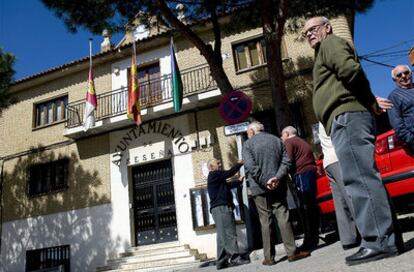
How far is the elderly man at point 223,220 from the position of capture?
554cm

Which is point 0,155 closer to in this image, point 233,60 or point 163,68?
point 163,68

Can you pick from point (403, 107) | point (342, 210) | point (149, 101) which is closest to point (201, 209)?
point (149, 101)

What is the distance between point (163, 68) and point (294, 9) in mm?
5638

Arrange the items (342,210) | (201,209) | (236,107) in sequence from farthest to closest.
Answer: (201,209) → (236,107) → (342,210)

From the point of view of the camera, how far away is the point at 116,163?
12.8 m

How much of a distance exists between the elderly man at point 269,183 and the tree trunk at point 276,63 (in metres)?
3.53

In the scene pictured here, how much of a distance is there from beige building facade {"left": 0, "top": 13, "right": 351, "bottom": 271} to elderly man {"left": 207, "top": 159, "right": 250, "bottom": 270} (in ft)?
15.9

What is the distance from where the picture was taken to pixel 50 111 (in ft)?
49.2

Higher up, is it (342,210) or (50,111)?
(50,111)

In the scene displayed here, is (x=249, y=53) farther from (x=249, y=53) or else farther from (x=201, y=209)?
(x=201, y=209)

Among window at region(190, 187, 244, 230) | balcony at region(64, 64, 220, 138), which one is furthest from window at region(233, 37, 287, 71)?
window at region(190, 187, 244, 230)

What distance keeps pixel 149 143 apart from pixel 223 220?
7.39 m

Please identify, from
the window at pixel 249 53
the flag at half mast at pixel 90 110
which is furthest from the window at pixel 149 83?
the window at pixel 249 53

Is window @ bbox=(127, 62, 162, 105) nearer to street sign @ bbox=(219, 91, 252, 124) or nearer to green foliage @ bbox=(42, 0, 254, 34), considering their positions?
green foliage @ bbox=(42, 0, 254, 34)
